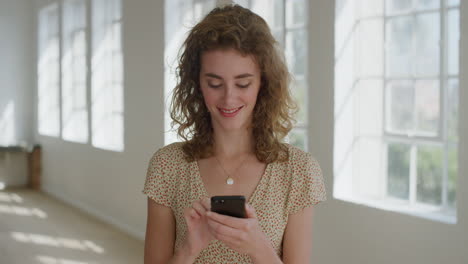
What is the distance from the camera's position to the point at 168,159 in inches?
70.7

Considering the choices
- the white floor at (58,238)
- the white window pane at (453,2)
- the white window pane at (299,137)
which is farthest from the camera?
the white floor at (58,238)

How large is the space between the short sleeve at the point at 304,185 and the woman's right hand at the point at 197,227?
0.95ft

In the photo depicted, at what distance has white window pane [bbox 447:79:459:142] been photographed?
3.20 meters

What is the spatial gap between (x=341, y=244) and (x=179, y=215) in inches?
85.0

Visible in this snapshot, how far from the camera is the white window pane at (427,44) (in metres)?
3.27

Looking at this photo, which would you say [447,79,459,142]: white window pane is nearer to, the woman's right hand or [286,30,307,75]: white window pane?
[286,30,307,75]: white window pane

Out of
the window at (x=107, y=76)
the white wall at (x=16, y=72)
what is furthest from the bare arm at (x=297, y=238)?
the white wall at (x=16, y=72)

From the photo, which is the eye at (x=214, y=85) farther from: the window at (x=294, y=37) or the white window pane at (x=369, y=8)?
the window at (x=294, y=37)

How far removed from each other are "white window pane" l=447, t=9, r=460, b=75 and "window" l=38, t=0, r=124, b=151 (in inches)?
177

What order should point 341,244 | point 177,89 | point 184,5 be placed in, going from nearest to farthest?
1. point 177,89
2. point 341,244
3. point 184,5

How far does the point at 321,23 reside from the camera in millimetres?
3746

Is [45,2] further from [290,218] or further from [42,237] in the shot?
[290,218]

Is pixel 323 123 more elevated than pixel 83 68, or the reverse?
pixel 83 68

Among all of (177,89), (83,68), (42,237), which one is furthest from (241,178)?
(83,68)
